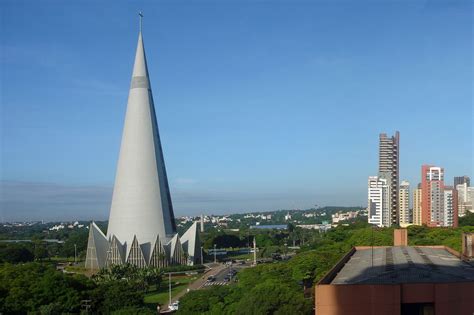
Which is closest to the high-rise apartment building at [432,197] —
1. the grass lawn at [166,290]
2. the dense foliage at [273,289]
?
the dense foliage at [273,289]

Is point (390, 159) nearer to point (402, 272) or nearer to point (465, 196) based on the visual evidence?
point (465, 196)

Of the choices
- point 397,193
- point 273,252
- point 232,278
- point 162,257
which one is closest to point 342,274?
point 232,278

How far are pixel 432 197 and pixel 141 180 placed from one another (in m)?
42.0

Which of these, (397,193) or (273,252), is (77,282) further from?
(397,193)

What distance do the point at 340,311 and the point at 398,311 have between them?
132cm

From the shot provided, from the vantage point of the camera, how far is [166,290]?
112ft

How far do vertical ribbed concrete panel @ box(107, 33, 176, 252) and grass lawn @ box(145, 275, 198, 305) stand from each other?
5.07 m

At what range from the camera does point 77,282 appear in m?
24.8

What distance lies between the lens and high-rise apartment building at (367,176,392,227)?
75.7 m

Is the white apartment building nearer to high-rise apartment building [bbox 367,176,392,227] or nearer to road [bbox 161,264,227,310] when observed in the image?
high-rise apartment building [bbox 367,176,392,227]

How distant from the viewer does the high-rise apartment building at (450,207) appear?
2724 inches

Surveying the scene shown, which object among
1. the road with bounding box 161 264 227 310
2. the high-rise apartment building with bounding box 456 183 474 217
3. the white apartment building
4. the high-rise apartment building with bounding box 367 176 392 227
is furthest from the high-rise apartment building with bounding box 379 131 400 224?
the road with bounding box 161 264 227 310

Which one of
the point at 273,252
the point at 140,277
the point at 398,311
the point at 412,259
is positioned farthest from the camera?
the point at 273,252

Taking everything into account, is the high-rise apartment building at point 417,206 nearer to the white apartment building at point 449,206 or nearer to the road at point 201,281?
the white apartment building at point 449,206
